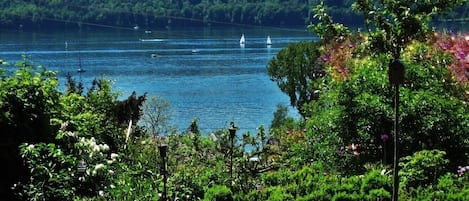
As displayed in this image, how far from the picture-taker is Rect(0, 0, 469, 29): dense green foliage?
113312mm

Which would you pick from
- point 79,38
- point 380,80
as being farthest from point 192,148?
point 79,38

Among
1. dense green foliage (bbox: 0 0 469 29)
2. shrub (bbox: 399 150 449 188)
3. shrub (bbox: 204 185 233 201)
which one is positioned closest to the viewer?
shrub (bbox: 204 185 233 201)

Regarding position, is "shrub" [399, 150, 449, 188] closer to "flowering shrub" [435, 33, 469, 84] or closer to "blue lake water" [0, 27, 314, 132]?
"flowering shrub" [435, 33, 469, 84]

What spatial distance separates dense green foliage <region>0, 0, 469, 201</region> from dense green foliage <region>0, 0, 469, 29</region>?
99.8 metres

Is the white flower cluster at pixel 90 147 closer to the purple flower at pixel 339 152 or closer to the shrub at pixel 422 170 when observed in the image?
the shrub at pixel 422 170

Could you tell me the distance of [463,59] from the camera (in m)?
10.3

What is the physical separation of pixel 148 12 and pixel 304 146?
384 ft

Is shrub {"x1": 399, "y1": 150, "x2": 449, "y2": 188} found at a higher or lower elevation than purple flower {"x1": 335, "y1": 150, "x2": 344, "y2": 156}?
higher

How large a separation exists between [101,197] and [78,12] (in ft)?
376

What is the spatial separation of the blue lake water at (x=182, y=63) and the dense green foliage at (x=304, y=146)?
7070mm

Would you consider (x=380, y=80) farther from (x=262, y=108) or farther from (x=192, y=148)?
(x=262, y=108)

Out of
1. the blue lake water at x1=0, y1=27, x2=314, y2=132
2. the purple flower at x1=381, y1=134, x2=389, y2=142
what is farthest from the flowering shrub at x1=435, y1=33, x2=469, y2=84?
the blue lake water at x1=0, y1=27, x2=314, y2=132

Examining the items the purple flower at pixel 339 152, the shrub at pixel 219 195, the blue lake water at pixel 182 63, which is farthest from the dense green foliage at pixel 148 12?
the shrub at pixel 219 195

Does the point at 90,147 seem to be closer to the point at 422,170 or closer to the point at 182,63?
the point at 422,170
